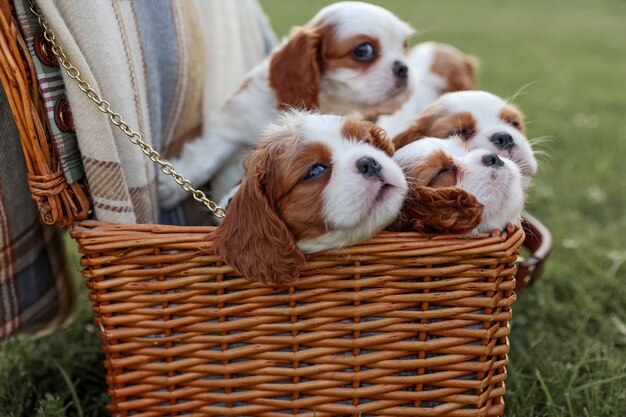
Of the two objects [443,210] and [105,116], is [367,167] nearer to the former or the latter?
[443,210]

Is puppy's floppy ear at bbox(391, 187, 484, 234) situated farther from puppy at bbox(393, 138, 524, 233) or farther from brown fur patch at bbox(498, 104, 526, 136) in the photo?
brown fur patch at bbox(498, 104, 526, 136)

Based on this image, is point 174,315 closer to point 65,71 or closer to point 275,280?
point 275,280

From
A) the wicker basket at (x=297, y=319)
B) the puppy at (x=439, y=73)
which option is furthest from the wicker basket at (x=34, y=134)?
the puppy at (x=439, y=73)

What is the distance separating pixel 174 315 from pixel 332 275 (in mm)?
477

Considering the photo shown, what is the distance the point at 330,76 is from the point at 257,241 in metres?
1.17

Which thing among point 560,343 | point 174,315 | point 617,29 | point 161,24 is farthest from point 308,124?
point 617,29

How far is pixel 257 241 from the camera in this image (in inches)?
75.2

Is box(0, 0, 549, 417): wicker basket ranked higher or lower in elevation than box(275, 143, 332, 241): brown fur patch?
lower

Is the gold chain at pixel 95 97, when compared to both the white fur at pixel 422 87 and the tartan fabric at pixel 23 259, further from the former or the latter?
the white fur at pixel 422 87

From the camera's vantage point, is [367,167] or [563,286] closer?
[367,167]

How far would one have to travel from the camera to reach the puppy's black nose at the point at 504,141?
250cm

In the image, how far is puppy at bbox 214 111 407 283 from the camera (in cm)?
190

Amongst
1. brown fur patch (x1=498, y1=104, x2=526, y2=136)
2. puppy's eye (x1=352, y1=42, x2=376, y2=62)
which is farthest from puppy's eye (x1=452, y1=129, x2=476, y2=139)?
puppy's eye (x1=352, y1=42, x2=376, y2=62)

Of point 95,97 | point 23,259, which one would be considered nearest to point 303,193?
point 95,97
